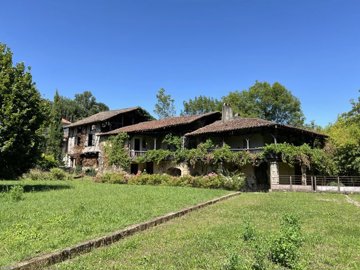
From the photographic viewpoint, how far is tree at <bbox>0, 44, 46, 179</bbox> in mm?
16125

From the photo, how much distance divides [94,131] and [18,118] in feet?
81.6

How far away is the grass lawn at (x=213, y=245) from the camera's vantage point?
6.00 metres

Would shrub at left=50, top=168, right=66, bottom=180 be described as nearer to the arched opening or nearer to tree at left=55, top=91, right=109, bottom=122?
the arched opening

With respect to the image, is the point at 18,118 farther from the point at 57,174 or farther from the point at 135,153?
the point at 135,153

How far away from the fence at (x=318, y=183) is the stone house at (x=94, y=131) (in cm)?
2177

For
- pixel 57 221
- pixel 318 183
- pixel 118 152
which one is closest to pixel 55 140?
pixel 118 152

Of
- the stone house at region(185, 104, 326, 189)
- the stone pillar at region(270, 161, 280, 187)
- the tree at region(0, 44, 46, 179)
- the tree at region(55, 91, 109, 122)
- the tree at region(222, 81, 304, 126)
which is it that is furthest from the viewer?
the tree at region(55, 91, 109, 122)

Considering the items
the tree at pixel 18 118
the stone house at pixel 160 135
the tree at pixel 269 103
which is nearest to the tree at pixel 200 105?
the tree at pixel 269 103

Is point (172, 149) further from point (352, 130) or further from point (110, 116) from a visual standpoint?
point (352, 130)

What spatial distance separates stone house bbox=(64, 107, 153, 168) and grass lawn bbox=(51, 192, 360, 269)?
100 feet

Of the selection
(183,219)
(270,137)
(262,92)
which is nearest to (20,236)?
(183,219)

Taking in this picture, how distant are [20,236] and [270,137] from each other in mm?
23548

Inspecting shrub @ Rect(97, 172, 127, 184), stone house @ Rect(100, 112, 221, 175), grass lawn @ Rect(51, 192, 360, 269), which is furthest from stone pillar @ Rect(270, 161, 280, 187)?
grass lawn @ Rect(51, 192, 360, 269)

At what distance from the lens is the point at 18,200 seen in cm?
1325
